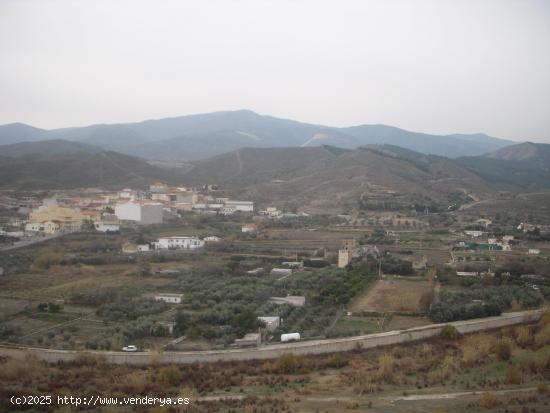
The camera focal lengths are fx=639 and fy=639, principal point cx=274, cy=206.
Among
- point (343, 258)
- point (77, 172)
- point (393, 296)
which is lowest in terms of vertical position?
point (393, 296)

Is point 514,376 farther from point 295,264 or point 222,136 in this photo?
point 222,136

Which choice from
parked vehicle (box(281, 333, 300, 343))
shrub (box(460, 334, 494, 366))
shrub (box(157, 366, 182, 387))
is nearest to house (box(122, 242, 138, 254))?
parked vehicle (box(281, 333, 300, 343))

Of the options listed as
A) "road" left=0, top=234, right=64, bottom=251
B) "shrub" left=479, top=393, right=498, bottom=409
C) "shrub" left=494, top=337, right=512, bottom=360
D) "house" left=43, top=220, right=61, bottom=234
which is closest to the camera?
"shrub" left=479, top=393, right=498, bottom=409

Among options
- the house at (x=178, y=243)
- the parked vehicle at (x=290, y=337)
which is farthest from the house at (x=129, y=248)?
the parked vehicle at (x=290, y=337)

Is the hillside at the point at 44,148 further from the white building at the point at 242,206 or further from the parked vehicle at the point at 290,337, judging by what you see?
the parked vehicle at the point at 290,337

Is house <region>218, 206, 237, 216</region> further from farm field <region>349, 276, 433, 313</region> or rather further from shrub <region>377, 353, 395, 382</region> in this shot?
shrub <region>377, 353, 395, 382</region>

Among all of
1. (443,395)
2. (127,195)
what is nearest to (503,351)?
(443,395)

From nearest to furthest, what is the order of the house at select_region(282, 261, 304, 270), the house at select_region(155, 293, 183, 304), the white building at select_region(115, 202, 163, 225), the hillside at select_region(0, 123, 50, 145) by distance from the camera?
the house at select_region(155, 293, 183, 304) < the house at select_region(282, 261, 304, 270) < the white building at select_region(115, 202, 163, 225) < the hillside at select_region(0, 123, 50, 145)
